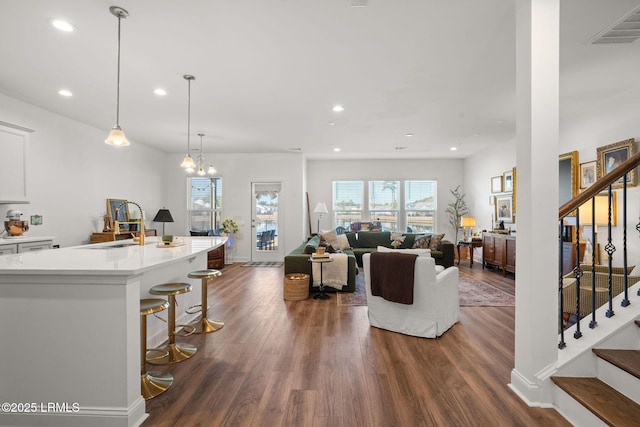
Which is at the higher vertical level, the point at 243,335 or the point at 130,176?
the point at 130,176

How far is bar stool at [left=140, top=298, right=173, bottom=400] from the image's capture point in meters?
2.17

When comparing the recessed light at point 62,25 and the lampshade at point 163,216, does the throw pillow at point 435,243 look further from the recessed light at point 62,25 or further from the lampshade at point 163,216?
the recessed light at point 62,25

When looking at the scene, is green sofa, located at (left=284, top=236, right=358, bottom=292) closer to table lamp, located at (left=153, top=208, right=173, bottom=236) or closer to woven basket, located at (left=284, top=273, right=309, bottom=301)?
woven basket, located at (left=284, top=273, right=309, bottom=301)

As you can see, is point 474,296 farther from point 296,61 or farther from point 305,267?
point 296,61

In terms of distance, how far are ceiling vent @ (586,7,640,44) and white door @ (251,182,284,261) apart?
6458 millimetres

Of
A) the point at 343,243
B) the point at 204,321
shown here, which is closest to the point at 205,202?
the point at 343,243

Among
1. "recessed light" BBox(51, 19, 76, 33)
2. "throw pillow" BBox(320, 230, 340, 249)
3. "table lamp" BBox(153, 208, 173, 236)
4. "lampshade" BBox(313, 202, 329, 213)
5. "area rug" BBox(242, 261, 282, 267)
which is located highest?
"recessed light" BBox(51, 19, 76, 33)

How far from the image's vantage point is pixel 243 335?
3238 mm

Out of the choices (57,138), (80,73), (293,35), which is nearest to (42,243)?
(57,138)

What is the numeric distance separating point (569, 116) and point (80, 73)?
6673 millimetres

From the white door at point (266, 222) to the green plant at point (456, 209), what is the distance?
187 inches

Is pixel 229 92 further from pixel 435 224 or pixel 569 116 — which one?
pixel 435 224

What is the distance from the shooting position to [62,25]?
262 cm

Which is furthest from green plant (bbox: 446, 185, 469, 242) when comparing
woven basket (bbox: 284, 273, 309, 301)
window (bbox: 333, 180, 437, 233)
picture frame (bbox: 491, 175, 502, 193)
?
woven basket (bbox: 284, 273, 309, 301)
